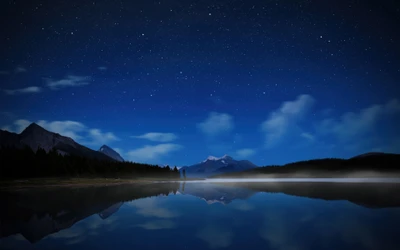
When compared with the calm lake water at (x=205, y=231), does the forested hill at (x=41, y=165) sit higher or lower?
higher

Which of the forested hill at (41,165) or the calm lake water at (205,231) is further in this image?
the forested hill at (41,165)

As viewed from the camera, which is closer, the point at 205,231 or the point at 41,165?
the point at 205,231

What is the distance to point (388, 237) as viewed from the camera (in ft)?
37.0

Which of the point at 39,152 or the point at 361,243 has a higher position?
the point at 39,152

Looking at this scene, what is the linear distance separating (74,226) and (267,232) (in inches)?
390

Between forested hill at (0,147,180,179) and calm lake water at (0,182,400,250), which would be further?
forested hill at (0,147,180,179)

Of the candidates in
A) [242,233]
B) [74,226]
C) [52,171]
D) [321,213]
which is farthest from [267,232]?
[52,171]

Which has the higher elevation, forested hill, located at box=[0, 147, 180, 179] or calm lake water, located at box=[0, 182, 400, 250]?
forested hill, located at box=[0, 147, 180, 179]

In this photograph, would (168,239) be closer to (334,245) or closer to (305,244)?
(305,244)

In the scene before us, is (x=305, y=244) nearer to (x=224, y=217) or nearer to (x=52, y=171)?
(x=224, y=217)

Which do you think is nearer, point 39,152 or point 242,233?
point 242,233

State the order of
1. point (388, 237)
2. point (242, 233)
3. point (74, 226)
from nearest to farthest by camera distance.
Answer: point (388, 237), point (242, 233), point (74, 226)

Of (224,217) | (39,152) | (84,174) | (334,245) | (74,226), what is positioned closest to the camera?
(334,245)

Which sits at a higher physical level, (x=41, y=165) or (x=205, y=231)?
(x=41, y=165)
